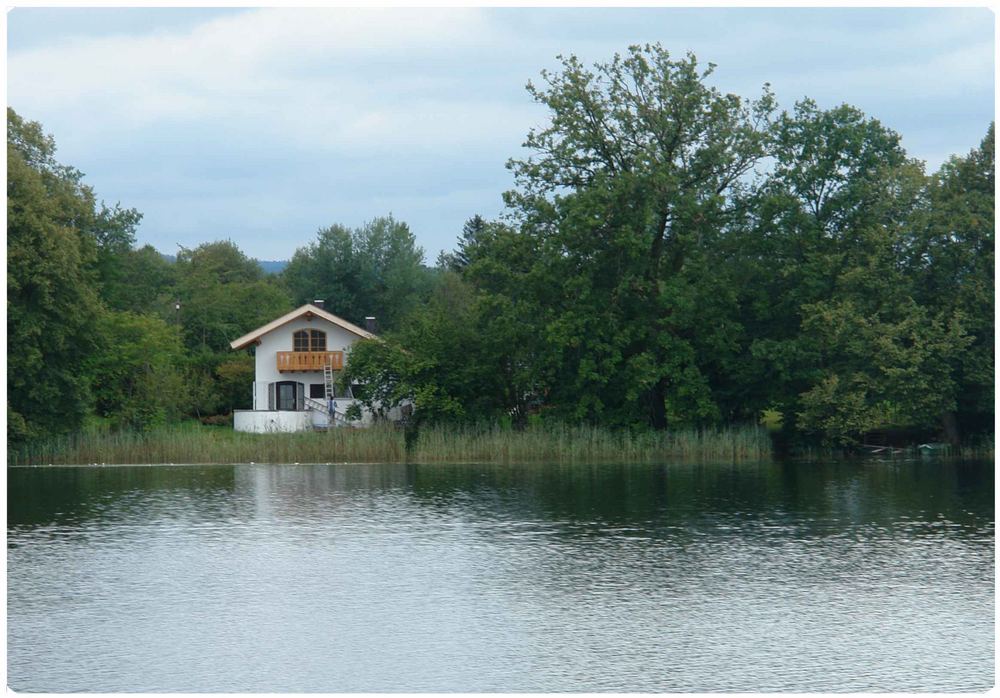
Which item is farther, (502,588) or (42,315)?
(42,315)

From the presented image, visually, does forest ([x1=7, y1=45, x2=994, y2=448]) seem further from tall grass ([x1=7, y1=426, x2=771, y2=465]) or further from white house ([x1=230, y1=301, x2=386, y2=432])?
white house ([x1=230, y1=301, x2=386, y2=432])

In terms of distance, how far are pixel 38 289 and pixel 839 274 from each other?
101 feet

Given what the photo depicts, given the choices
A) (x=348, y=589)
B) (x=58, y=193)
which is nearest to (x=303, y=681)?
(x=348, y=589)

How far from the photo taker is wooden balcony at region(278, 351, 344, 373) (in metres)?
68.0

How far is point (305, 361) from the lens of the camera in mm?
68250

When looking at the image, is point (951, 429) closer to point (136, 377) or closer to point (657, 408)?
point (657, 408)

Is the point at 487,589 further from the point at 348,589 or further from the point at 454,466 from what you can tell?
the point at 454,466

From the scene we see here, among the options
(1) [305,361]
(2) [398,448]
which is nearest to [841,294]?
(2) [398,448]

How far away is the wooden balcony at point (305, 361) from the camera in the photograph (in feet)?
223

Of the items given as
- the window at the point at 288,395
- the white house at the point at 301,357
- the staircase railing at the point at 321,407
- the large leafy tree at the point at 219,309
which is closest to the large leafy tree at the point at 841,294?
the staircase railing at the point at 321,407

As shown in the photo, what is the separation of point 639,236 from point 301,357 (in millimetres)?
22244

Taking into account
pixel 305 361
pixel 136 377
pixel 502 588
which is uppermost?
pixel 305 361

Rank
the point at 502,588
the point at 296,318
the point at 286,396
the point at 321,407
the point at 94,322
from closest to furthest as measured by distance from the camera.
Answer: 1. the point at 502,588
2. the point at 94,322
3. the point at 321,407
4. the point at 296,318
5. the point at 286,396

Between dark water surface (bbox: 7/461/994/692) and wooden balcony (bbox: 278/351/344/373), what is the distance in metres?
27.8
